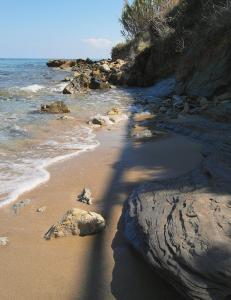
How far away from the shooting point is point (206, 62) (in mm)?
11086

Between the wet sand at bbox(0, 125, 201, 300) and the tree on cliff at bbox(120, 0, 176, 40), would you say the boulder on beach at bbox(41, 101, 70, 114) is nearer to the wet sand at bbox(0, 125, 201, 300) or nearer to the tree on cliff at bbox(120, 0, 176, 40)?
the wet sand at bbox(0, 125, 201, 300)

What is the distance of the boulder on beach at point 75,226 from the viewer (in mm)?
3057

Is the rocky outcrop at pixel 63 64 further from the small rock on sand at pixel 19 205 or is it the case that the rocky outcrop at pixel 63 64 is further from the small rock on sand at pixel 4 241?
the small rock on sand at pixel 4 241

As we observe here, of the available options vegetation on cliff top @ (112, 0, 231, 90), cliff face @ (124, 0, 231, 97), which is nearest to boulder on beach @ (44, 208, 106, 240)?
cliff face @ (124, 0, 231, 97)

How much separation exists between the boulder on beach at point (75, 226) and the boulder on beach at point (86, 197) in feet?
1.99

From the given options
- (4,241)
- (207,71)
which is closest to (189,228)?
(4,241)

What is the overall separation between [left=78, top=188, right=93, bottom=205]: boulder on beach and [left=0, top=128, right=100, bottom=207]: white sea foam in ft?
2.14

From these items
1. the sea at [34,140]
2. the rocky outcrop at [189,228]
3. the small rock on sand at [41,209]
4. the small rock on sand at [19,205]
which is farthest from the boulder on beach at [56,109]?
the rocky outcrop at [189,228]

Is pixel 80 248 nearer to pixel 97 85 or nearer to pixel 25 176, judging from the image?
pixel 25 176

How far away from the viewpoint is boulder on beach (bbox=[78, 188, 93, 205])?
3.76 m

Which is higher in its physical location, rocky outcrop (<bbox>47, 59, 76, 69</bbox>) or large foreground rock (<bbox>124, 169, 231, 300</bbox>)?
large foreground rock (<bbox>124, 169, 231, 300</bbox>)

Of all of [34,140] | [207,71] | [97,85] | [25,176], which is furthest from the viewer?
[97,85]

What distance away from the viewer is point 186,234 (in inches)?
96.0

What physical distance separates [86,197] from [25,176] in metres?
1.17
